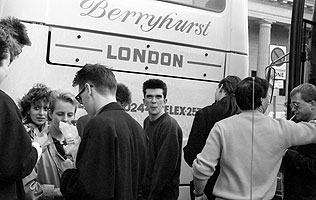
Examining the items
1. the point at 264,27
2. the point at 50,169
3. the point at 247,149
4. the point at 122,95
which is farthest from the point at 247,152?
the point at 264,27

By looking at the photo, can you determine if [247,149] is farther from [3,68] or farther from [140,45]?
[140,45]

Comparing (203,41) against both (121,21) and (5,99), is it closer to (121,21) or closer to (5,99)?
(121,21)

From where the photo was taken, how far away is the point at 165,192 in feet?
15.3

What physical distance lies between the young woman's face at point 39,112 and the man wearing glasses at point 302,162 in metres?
1.86

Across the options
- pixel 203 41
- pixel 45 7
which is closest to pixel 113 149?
pixel 45 7

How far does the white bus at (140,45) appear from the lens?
15.2 feet

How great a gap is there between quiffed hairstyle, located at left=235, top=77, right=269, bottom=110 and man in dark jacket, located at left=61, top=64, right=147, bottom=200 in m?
0.77

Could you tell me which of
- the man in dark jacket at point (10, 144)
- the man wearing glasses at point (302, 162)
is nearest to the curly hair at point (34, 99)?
the man in dark jacket at point (10, 144)

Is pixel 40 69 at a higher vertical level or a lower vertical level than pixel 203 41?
lower

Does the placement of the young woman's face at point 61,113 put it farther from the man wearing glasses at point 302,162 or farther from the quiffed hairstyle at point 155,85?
the man wearing glasses at point 302,162

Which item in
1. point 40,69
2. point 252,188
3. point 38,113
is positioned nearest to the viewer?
point 252,188

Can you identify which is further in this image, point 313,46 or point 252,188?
point 313,46

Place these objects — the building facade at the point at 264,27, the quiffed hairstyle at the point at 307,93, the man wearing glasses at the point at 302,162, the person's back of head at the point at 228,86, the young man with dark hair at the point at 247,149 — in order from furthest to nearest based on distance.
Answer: the building facade at the point at 264,27 → the person's back of head at the point at 228,86 → the quiffed hairstyle at the point at 307,93 → the man wearing glasses at the point at 302,162 → the young man with dark hair at the point at 247,149

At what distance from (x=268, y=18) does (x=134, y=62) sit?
43.2ft
